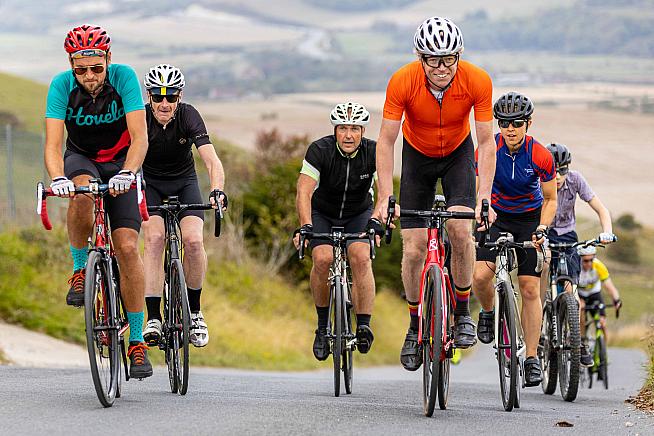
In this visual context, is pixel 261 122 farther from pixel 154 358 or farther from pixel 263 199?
pixel 154 358

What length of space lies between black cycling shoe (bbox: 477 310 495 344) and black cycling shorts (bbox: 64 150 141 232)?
3775 mm

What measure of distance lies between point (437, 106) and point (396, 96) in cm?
42

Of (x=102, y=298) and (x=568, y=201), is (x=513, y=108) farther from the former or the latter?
(x=102, y=298)

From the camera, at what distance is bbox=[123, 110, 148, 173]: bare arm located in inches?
351

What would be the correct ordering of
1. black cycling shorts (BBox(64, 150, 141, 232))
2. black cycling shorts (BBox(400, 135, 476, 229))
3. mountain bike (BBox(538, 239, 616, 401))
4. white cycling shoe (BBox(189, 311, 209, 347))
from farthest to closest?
mountain bike (BBox(538, 239, 616, 401)), white cycling shoe (BBox(189, 311, 209, 347)), black cycling shorts (BBox(400, 135, 476, 229)), black cycling shorts (BBox(64, 150, 141, 232))

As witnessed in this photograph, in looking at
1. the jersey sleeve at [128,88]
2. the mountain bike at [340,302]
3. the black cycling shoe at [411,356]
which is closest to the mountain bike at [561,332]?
the mountain bike at [340,302]

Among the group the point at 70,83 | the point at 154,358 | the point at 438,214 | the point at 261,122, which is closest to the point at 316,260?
the point at 438,214

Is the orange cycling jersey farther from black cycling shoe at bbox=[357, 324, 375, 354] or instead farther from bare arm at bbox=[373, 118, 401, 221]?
black cycling shoe at bbox=[357, 324, 375, 354]

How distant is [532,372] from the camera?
11477 mm

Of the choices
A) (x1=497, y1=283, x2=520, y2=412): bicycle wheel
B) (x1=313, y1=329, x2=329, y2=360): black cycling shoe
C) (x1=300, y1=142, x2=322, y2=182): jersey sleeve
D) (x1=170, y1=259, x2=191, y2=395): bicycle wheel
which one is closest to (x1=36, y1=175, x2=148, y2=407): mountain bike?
(x1=170, y1=259, x2=191, y2=395): bicycle wheel

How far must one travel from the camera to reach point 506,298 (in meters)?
10.2

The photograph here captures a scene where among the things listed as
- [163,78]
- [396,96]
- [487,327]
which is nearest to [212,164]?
[163,78]

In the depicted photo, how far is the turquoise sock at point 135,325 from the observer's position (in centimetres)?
965

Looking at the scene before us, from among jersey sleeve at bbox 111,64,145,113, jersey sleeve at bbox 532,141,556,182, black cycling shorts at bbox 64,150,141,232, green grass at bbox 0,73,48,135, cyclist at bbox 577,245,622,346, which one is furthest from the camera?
green grass at bbox 0,73,48,135
